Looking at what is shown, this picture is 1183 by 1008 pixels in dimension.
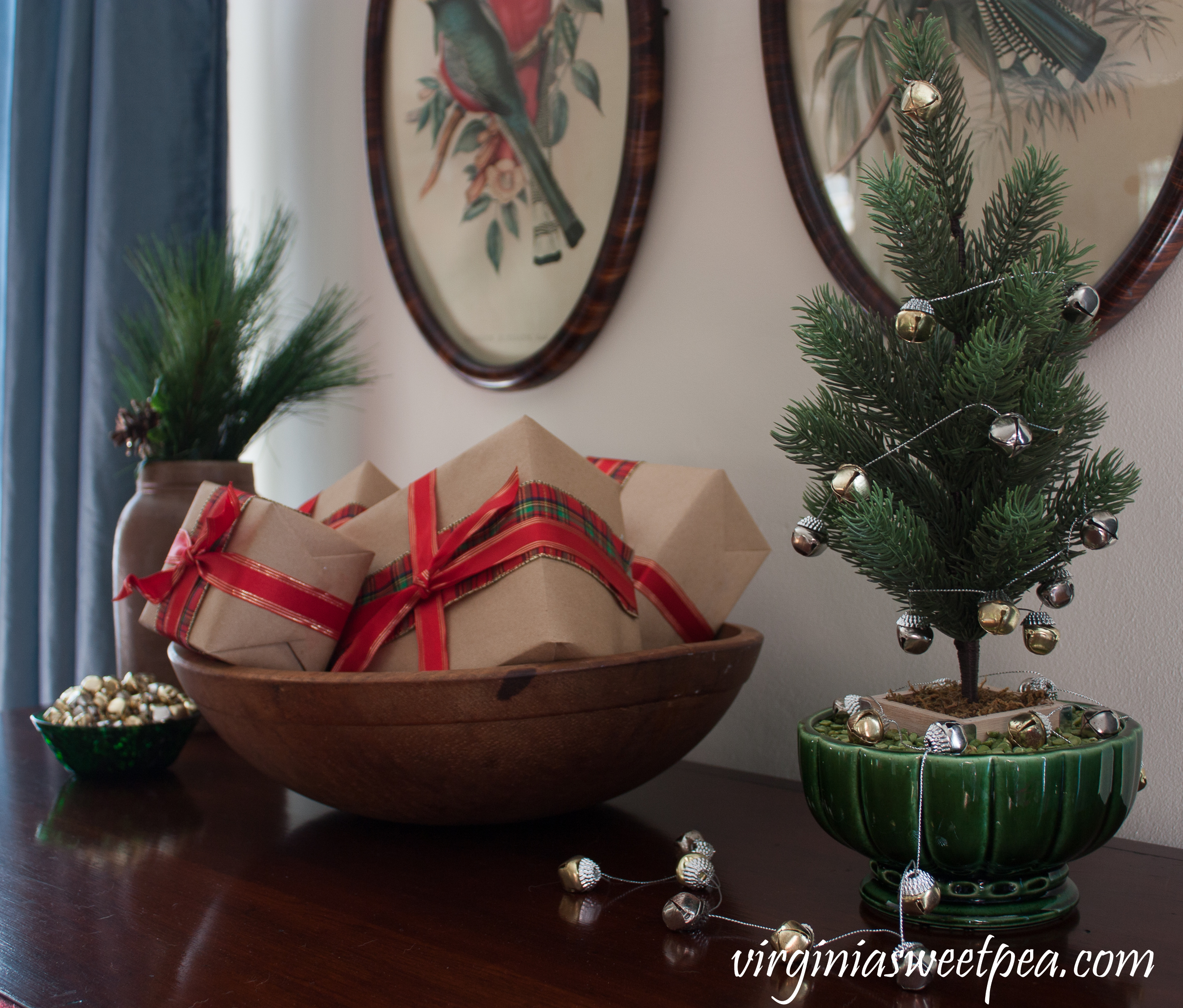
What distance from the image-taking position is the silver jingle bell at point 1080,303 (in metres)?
0.50

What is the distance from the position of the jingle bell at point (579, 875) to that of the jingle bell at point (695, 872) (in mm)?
48

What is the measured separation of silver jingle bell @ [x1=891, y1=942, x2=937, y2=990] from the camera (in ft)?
1.44

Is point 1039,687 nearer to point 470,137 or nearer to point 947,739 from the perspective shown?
point 947,739

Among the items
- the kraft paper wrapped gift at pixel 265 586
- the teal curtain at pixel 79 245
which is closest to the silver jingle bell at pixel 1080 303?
the kraft paper wrapped gift at pixel 265 586

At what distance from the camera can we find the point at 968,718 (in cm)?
51

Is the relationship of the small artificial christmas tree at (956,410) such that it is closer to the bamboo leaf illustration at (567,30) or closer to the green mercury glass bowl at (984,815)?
the green mercury glass bowl at (984,815)

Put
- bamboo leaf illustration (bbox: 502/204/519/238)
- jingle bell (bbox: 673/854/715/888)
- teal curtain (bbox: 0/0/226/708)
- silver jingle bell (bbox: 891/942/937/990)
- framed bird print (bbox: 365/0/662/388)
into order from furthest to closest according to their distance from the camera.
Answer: teal curtain (bbox: 0/0/226/708)
bamboo leaf illustration (bbox: 502/204/519/238)
framed bird print (bbox: 365/0/662/388)
jingle bell (bbox: 673/854/715/888)
silver jingle bell (bbox: 891/942/937/990)

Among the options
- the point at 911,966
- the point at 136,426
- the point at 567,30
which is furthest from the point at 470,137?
the point at 911,966

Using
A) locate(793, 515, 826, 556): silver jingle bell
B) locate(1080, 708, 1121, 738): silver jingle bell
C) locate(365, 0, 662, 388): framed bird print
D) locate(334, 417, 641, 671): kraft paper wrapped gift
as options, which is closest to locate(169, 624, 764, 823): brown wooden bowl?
locate(334, 417, 641, 671): kraft paper wrapped gift

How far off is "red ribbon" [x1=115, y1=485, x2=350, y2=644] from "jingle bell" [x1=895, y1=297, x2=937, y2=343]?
41 centimetres

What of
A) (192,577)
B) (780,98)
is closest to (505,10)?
(780,98)

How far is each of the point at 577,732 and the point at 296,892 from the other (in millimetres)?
186

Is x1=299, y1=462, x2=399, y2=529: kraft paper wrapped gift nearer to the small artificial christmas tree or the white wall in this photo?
the white wall

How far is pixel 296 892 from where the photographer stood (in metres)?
0.58
